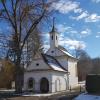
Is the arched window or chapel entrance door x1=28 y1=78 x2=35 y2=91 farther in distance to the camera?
the arched window

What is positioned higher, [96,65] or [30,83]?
[96,65]

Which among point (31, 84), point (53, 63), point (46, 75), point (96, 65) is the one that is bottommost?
point (31, 84)

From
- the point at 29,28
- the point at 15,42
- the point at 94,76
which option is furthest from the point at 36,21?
the point at 94,76

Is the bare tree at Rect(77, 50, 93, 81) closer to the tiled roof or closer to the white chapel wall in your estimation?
the white chapel wall

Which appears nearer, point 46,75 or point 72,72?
point 46,75

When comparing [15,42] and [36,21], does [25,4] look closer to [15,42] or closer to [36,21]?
[36,21]

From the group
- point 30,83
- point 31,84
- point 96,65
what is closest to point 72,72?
point 31,84

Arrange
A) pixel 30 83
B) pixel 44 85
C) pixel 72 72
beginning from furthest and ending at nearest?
pixel 72 72 → pixel 30 83 → pixel 44 85

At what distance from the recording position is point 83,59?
318ft

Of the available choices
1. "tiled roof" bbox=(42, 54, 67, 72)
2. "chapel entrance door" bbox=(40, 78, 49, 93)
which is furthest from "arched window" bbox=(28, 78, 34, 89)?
"tiled roof" bbox=(42, 54, 67, 72)

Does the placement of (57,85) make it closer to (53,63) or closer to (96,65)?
(53,63)

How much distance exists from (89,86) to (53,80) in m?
12.1

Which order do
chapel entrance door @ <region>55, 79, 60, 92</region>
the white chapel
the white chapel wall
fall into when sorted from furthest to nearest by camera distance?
1. the white chapel wall
2. chapel entrance door @ <region>55, 79, 60, 92</region>
3. the white chapel

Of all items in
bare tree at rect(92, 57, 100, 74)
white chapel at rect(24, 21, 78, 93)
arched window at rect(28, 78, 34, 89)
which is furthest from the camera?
bare tree at rect(92, 57, 100, 74)
